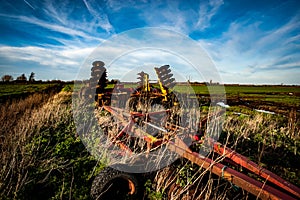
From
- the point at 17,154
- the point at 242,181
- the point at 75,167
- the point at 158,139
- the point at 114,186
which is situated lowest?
the point at 114,186

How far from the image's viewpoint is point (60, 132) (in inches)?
236

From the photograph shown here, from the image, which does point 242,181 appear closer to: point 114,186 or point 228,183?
point 228,183

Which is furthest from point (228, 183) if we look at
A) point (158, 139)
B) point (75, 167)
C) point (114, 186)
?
point (75, 167)

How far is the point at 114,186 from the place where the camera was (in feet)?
10.9

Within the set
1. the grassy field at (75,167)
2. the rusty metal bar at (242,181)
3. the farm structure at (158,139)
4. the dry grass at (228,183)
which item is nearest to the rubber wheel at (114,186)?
the farm structure at (158,139)

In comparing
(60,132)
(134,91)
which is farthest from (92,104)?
(60,132)

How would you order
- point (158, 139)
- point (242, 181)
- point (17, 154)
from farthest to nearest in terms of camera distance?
point (17, 154) < point (158, 139) < point (242, 181)

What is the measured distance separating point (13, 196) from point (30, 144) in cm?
216

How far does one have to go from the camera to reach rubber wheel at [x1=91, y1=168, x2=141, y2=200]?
114 inches

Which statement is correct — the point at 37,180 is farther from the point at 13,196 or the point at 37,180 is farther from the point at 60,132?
the point at 60,132

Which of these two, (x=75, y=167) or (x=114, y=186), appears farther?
(x=75, y=167)

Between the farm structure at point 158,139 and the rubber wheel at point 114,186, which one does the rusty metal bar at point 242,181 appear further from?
the rubber wheel at point 114,186

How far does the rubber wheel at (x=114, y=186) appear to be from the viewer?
2.90 meters

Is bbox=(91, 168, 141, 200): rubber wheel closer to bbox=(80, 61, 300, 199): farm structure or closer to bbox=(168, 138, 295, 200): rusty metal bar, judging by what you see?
bbox=(80, 61, 300, 199): farm structure
